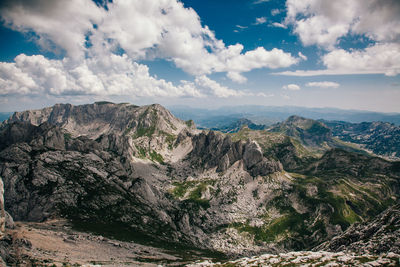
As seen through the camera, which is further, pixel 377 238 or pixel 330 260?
pixel 377 238

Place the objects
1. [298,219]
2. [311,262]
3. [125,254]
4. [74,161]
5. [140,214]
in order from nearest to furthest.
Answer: [311,262]
[125,254]
[140,214]
[74,161]
[298,219]

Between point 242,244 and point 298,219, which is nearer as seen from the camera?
point 242,244

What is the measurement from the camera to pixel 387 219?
7481cm

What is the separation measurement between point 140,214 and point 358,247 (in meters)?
128

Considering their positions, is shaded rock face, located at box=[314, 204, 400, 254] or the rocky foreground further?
shaded rock face, located at box=[314, 204, 400, 254]

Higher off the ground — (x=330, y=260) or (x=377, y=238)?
(x=330, y=260)

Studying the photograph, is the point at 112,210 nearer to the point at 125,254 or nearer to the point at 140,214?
the point at 140,214

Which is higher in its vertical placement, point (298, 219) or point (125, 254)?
point (125, 254)

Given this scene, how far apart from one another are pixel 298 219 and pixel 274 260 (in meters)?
158

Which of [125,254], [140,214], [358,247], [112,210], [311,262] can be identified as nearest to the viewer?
[311,262]

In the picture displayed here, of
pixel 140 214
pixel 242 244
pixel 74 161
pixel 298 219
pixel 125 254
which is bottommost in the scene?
pixel 242 244

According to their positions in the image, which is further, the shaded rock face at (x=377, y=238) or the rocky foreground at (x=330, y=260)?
the shaded rock face at (x=377, y=238)

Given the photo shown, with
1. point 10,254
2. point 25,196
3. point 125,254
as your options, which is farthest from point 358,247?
point 25,196

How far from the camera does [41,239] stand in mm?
72438
